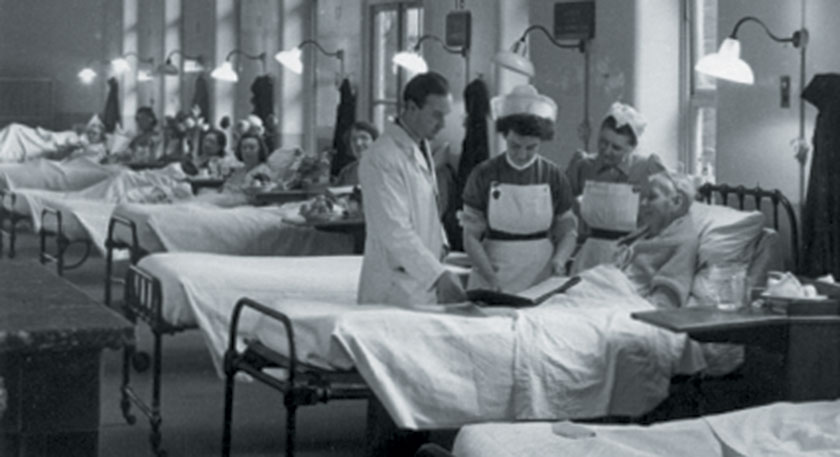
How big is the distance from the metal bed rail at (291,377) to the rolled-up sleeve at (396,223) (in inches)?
19.9

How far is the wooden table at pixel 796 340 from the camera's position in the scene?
447 cm

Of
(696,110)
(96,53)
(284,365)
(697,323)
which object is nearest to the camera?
(697,323)

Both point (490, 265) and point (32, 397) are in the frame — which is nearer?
point (32, 397)

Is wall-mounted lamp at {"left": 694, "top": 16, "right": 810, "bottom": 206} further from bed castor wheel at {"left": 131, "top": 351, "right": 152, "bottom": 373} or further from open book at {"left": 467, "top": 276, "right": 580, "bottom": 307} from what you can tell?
bed castor wheel at {"left": 131, "top": 351, "right": 152, "bottom": 373}

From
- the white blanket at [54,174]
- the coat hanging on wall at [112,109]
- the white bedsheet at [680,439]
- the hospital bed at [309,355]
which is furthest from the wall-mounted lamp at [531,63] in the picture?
the coat hanging on wall at [112,109]

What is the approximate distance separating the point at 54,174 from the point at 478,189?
24.1 ft

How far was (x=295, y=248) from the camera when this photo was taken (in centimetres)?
872

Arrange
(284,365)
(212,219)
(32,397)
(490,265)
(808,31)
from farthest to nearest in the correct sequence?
(212,219)
(808,31)
(490,265)
(284,365)
(32,397)

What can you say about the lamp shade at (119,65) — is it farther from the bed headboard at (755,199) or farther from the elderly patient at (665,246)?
the elderly patient at (665,246)

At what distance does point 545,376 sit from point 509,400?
5.5 inches

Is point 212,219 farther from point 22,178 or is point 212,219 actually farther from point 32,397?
point 32,397

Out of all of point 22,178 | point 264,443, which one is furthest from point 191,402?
point 22,178

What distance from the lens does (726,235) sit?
17.6 feet

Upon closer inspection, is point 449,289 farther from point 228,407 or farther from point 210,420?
point 210,420
